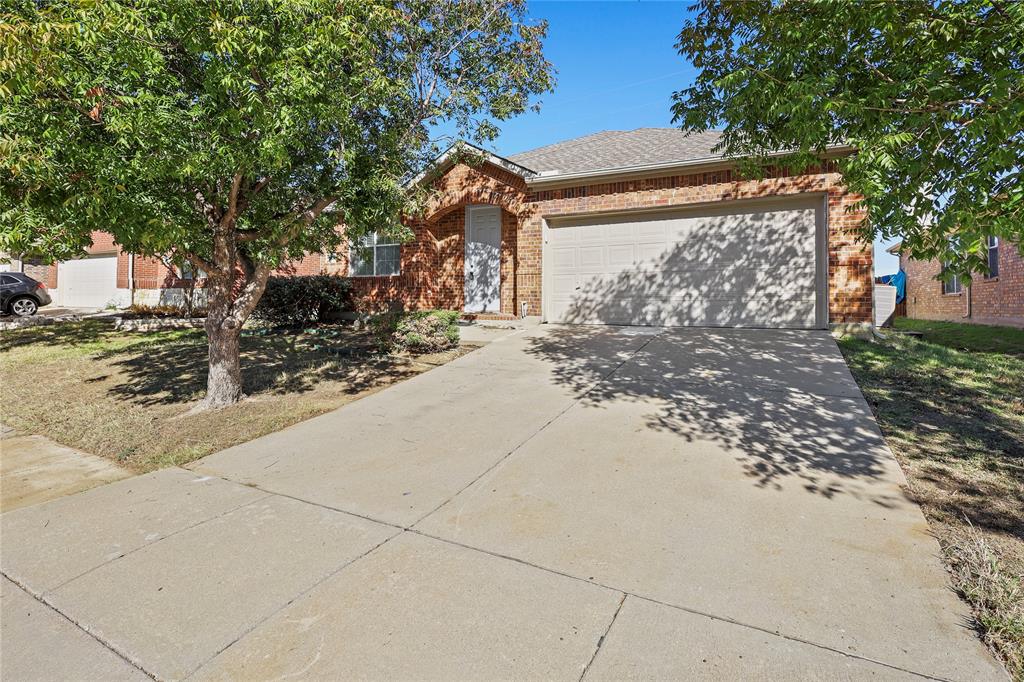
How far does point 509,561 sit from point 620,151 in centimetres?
1186

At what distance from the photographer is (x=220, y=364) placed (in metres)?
6.68

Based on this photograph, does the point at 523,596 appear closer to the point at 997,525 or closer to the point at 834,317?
the point at 997,525

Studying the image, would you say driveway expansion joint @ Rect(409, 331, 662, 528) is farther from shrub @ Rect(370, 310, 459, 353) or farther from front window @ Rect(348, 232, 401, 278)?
front window @ Rect(348, 232, 401, 278)

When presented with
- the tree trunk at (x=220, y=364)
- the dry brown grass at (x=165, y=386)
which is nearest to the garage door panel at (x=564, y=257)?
the dry brown grass at (x=165, y=386)

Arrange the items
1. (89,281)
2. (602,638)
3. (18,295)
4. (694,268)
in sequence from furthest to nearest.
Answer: (89,281), (18,295), (694,268), (602,638)

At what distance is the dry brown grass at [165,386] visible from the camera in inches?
222

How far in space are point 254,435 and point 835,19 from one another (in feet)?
23.0

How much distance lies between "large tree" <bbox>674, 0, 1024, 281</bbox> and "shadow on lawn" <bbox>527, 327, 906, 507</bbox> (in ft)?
5.77

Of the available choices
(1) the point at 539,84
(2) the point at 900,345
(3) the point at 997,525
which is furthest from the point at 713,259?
(3) the point at 997,525

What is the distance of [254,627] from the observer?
252 centimetres

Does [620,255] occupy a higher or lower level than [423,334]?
higher

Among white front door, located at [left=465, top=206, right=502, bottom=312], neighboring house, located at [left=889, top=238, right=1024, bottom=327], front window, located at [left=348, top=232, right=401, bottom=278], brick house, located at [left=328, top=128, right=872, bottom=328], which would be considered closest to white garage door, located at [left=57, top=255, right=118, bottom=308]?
front window, located at [left=348, top=232, right=401, bottom=278]

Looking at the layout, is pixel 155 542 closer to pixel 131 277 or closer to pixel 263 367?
pixel 263 367

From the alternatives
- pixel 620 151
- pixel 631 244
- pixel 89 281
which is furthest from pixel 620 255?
pixel 89 281
